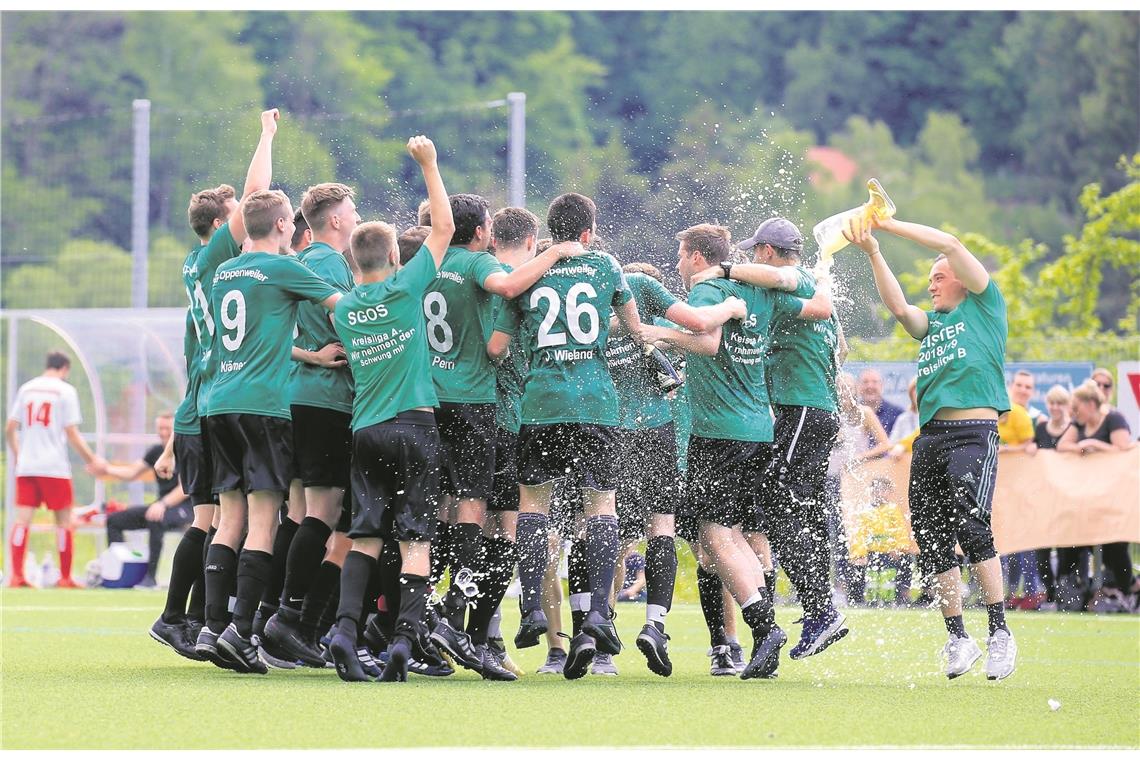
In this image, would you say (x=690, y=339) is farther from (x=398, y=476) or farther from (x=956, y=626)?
(x=956, y=626)

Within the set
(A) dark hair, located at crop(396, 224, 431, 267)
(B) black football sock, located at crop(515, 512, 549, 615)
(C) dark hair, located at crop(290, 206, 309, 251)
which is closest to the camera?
(B) black football sock, located at crop(515, 512, 549, 615)

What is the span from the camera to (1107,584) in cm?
1577

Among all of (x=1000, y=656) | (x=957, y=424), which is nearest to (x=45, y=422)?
(x=957, y=424)

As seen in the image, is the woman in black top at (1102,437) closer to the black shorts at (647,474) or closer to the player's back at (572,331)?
the black shorts at (647,474)

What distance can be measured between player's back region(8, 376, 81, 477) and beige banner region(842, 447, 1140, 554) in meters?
7.50

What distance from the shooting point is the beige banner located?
50.7ft

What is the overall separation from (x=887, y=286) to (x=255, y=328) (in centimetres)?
310

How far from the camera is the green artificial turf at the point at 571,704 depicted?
6.61 meters

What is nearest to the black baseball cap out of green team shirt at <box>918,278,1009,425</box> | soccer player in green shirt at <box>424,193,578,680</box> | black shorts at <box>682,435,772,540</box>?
green team shirt at <box>918,278,1009,425</box>

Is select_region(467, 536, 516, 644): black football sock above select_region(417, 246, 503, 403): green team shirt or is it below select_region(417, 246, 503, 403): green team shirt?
below

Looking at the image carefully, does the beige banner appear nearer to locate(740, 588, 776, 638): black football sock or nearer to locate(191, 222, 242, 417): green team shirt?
locate(740, 588, 776, 638): black football sock

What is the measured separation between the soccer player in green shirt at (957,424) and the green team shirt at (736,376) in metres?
0.58

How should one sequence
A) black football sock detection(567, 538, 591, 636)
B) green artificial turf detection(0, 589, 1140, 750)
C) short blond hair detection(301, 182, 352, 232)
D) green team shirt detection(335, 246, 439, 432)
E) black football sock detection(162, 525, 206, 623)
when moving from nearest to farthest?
green artificial turf detection(0, 589, 1140, 750) < green team shirt detection(335, 246, 439, 432) < black football sock detection(567, 538, 591, 636) < short blond hair detection(301, 182, 352, 232) < black football sock detection(162, 525, 206, 623)

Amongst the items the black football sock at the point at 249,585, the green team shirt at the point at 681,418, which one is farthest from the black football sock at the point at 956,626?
the black football sock at the point at 249,585
